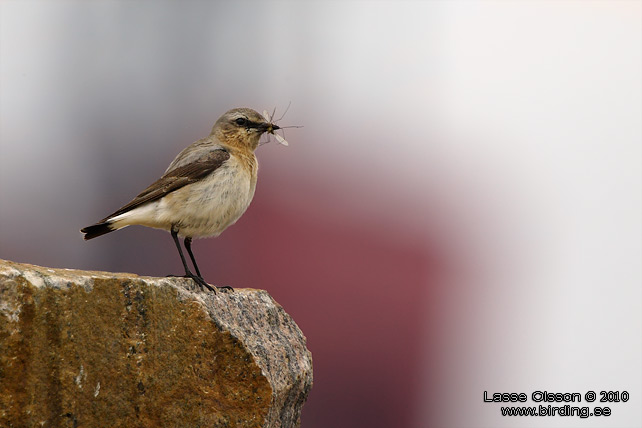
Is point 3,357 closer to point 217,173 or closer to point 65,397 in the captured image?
point 65,397

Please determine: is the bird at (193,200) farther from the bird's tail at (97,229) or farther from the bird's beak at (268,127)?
the bird's beak at (268,127)

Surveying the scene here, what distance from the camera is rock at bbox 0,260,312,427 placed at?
4984 millimetres

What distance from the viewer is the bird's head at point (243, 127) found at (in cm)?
773

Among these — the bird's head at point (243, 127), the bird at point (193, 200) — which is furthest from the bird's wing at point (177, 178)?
the bird's head at point (243, 127)

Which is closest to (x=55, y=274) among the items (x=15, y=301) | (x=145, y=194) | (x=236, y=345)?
(x=15, y=301)

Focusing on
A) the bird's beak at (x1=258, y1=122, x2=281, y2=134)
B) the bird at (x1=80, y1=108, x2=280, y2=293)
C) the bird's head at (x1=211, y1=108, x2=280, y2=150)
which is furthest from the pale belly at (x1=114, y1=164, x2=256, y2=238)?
the bird's beak at (x1=258, y1=122, x2=281, y2=134)

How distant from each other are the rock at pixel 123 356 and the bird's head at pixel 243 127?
2.18 metres

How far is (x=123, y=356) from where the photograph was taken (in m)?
5.34

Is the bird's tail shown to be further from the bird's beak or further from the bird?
the bird's beak

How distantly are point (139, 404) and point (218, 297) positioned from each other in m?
1.08

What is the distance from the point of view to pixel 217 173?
7.07 meters

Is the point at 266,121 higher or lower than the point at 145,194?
higher

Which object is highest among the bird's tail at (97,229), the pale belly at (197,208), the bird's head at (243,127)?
the bird's head at (243,127)

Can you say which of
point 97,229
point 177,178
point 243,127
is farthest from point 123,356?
point 243,127
